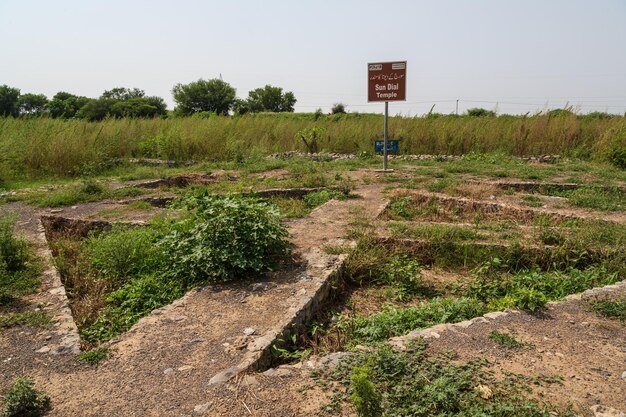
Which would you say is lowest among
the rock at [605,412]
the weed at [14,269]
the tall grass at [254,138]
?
the rock at [605,412]

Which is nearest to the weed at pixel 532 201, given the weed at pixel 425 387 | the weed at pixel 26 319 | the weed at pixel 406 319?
the weed at pixel 406 319

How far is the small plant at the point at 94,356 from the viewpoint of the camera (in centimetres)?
269

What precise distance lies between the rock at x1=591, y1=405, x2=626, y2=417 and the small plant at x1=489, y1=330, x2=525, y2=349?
0.59m

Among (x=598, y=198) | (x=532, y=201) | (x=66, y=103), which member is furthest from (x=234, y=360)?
(x=66, y=103)

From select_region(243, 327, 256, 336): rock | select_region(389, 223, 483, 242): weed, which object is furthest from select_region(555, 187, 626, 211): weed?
select_region(243, 327, 256, 336): rock

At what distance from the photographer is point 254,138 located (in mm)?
14312

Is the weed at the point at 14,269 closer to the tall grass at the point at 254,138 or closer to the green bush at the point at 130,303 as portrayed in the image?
the green bush at the point at 130,303

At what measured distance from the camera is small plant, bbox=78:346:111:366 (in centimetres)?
269

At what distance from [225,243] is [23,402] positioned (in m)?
1.92

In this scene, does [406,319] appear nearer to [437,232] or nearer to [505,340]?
[505,340]

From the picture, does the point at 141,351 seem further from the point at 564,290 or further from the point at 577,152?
the point at 577,152

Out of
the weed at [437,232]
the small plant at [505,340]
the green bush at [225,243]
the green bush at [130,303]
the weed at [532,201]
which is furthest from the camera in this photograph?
the weed at [532,201]

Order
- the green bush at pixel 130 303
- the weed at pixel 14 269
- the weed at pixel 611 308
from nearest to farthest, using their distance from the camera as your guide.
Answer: the weed at pixel 611 308 < the green bush at pixel 130 303 < the weed at pixel 14 269

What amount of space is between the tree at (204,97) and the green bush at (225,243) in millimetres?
40341
